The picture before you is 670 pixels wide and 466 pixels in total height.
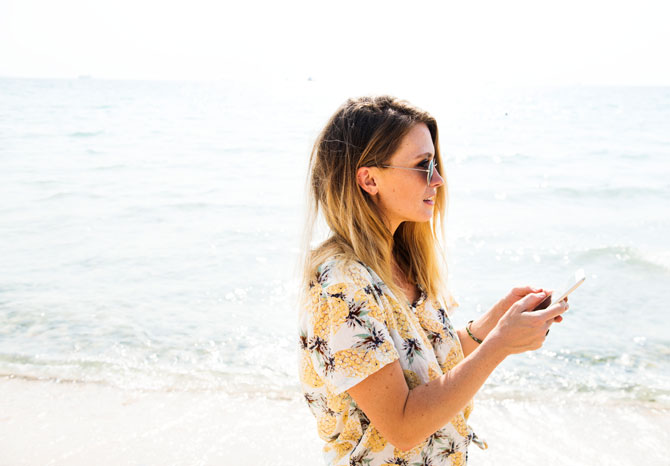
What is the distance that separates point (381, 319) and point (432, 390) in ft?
0.86

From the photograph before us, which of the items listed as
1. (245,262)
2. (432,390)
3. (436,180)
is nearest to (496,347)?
(432,390)

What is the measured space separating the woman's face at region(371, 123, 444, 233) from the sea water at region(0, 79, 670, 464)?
325 mm

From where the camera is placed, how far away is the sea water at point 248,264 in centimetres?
558

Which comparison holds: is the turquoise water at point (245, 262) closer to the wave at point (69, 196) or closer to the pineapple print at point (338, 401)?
the wave at point (69, 196)

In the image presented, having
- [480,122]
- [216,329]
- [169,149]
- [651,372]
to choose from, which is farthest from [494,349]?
[480,122]

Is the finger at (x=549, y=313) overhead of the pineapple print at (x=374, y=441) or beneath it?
overhead

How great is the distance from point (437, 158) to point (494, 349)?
34.3 inches

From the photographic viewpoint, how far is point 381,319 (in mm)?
1734

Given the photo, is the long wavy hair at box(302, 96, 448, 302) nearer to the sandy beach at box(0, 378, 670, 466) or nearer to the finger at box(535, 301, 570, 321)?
the finger at box(535, 301, 570, 321)

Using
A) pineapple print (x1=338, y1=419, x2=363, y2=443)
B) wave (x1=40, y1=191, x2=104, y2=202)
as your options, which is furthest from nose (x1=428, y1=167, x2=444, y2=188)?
wave (x1=40, y1=191, x2=104, y2=202)

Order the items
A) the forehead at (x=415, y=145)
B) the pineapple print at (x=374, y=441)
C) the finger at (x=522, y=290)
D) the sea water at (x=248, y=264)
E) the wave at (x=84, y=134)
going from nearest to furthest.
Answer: the pineapple print at (x=374, y=441) < the forehead at (x=415, y=145) < the finger at (x=522, y=290) < the sea water at (x=248, y=264) < the wave at (x=84, y=134)

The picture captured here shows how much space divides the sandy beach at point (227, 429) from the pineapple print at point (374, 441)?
236cm

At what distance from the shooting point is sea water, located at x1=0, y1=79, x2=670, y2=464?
18.3 ft

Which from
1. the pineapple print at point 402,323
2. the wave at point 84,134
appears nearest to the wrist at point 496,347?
the pineapple print at point 402,323
